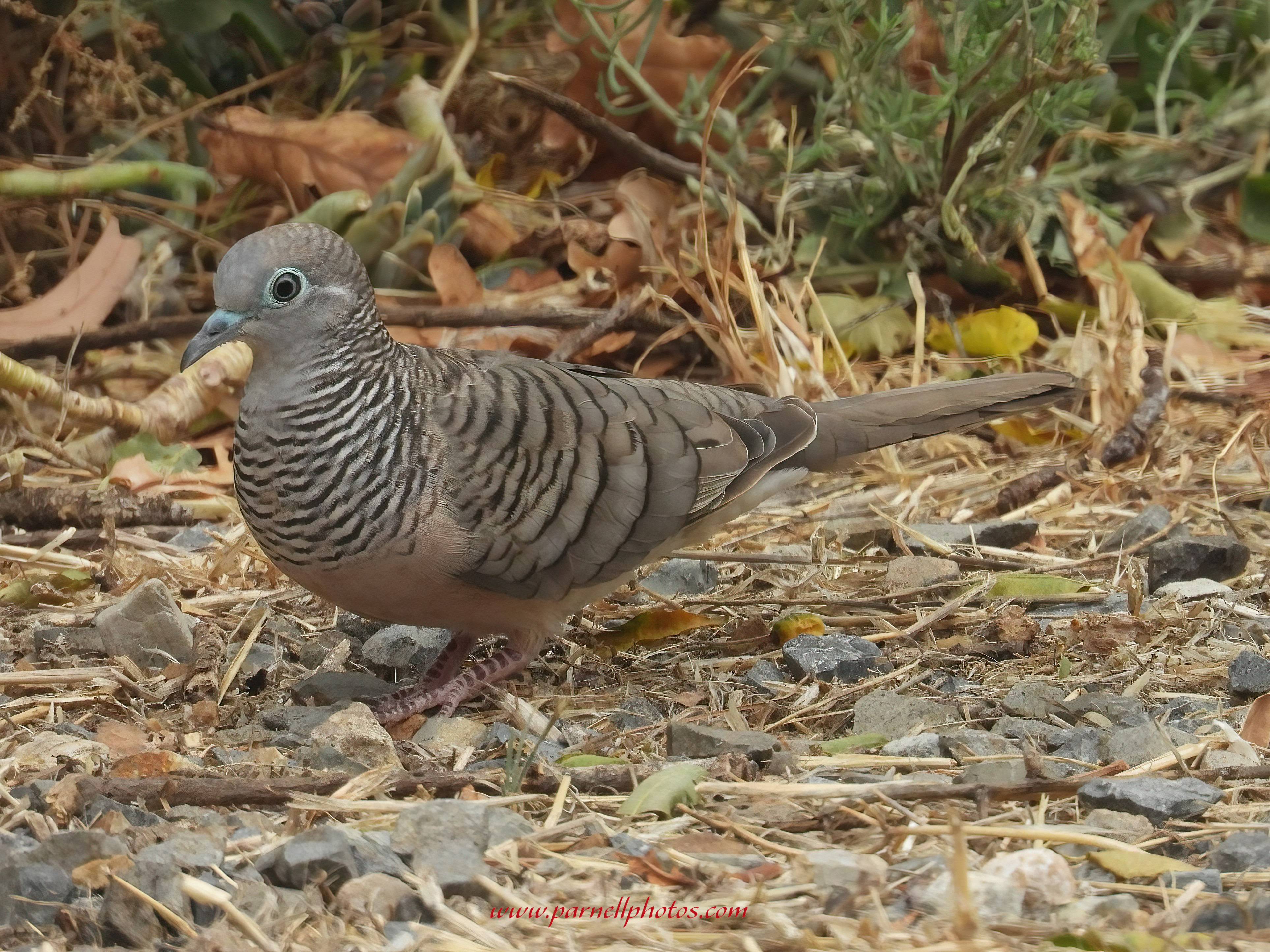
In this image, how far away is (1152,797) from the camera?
2.58 m

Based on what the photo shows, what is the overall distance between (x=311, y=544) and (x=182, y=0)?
318cm

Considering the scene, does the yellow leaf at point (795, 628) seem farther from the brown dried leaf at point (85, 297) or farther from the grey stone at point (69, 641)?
the brown dried leaf at point (85, 297)

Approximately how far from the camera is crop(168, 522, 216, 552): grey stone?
424 centimetres

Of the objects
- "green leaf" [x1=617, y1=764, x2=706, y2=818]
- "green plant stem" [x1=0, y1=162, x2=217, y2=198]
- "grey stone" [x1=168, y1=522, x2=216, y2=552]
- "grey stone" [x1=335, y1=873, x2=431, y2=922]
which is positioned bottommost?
"green leaf" [x1=617, y1=764, x2=706, y2=818]

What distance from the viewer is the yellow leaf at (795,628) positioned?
3668 mm

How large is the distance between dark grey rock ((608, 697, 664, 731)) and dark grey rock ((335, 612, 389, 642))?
0.79 meters

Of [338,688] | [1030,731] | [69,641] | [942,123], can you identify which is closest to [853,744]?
[1030,731]

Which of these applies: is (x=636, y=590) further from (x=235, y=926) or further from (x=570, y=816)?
(x=235, y=926)

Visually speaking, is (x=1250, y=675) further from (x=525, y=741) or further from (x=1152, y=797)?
(x=525, y=741)

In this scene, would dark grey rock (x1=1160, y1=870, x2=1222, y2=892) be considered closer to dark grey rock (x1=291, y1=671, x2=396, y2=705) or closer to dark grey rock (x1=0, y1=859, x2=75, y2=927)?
dark grey rock (x1=0, y1=859, x2=75, y2=927)

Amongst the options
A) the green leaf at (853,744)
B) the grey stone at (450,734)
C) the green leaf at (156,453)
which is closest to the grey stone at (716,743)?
the green leaf at (853,744)

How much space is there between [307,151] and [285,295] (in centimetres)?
247

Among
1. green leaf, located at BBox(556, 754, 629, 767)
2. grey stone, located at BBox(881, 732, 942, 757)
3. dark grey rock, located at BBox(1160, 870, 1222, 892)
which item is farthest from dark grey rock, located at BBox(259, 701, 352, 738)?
dark grey rock, located at BBox(1160, 870, 1222, 892)

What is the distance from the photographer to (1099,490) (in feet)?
14.9
